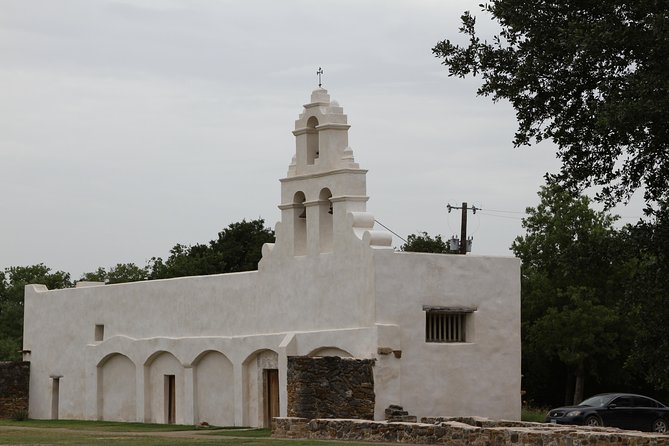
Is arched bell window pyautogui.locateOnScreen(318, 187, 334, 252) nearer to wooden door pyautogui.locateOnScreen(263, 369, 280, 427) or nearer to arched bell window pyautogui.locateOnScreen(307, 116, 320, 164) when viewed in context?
arched bell window pyautogui.locateOnScreen(307, 116, 320, 164)

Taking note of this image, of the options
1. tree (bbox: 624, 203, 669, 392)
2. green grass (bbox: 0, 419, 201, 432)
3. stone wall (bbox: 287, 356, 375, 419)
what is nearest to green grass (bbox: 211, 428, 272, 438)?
stone wall (bbox: 287, 356, 375, 419)

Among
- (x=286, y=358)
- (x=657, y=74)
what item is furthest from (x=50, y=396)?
(x=657, y=74)

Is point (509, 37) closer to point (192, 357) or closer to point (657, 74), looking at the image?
point (657, 74)

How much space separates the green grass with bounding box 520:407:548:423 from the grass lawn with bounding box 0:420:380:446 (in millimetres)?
9083

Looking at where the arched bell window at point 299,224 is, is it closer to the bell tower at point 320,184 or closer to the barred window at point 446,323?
the bell tower at point 320,184

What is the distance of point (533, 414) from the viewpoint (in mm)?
42938

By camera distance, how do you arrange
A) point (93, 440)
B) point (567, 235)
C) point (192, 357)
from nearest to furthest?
point (93, 440), point (192, 357), point (567, 235)

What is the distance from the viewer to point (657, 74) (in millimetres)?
19938

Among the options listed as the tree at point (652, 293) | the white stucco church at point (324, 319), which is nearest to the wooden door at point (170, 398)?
the white stucco church at point (324, 319)

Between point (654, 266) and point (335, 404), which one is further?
point (335, 404)

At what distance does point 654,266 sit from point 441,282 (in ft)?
38.5

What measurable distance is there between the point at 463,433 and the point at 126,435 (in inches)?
411

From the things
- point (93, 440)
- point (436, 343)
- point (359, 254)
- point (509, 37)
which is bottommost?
point (93, 440)

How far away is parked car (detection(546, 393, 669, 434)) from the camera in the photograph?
35938 millimetres
